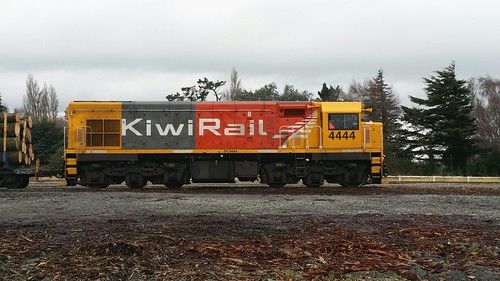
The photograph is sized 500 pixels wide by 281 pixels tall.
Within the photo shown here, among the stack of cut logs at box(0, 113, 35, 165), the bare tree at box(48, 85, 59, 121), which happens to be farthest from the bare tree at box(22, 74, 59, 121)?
the stack of cut logs at box(0, 113, 35, 165)

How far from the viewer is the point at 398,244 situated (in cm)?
589

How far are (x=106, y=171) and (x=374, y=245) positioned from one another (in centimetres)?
1398

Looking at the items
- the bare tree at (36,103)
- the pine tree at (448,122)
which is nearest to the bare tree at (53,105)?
the bare tree at (36,103)

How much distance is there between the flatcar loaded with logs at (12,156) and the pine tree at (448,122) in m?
32.1

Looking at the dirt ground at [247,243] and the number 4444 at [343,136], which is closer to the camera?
the dirt ground at [247,243]

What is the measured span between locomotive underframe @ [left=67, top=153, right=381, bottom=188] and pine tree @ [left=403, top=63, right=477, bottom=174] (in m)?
23.1

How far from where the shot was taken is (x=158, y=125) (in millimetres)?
18516

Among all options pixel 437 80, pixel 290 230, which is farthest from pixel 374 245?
pixel 437 80

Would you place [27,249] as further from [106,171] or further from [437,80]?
[437,80]

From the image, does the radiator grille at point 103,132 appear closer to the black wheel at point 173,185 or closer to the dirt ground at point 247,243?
the black wheel at point 173,185

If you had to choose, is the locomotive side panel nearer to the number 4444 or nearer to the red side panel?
the red side panel

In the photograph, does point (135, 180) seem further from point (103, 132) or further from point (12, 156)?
point (12, 156)

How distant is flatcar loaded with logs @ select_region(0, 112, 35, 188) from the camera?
58.7 feet

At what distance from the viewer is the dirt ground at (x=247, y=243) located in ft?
15.0
